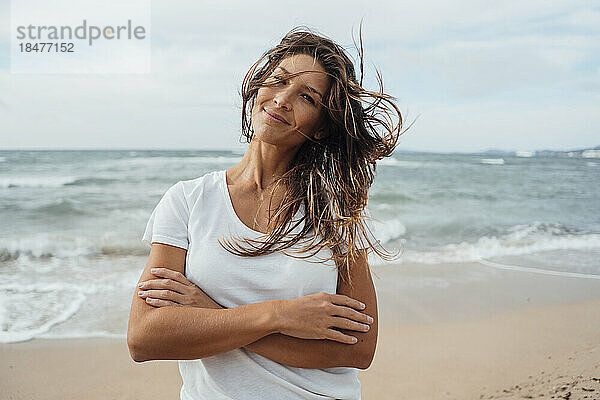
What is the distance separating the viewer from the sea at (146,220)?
464 centimetres

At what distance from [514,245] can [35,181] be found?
312 inches

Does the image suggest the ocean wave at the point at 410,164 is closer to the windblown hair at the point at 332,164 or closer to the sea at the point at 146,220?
the sea at the point at 146,220

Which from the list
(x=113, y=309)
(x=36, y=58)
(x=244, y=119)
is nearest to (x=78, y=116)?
(x=36, y=58)

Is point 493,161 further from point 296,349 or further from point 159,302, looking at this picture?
point 159,302

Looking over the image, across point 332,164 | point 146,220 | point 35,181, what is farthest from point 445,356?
point 35,181

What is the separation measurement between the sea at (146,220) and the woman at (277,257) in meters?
2.74

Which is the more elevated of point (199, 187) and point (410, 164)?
point (199, 187)

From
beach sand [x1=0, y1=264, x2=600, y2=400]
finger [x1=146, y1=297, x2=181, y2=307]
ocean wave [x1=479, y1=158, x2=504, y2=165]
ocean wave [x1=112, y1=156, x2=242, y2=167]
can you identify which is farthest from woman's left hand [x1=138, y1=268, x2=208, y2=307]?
ocean wave [x1=479, y1=158, x2=504, y2=165]

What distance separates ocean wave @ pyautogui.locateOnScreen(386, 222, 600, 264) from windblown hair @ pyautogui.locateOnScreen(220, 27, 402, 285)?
460 cm

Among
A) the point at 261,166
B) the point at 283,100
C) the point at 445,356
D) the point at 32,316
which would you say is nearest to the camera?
the point at 283,100

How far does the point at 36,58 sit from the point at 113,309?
883cm

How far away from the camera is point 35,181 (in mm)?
10820

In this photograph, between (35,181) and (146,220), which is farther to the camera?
(35,181)

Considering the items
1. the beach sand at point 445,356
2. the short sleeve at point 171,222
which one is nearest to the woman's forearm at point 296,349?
the short sleeve at point 171,222
